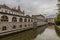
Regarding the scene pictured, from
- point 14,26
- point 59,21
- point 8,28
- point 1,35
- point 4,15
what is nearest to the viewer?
point 1,35

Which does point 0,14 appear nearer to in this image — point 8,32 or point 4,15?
point 4,15

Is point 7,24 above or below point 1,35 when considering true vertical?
above

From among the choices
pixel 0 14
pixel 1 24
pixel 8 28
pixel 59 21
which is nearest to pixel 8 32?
pixel 8 28

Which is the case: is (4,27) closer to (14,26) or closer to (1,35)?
(1,35)

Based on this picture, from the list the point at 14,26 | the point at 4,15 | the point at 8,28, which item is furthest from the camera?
the point at 14,26

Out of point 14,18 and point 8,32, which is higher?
point 14,18

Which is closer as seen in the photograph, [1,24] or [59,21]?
[1,24]

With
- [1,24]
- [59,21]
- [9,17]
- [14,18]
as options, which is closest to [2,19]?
[1,24]

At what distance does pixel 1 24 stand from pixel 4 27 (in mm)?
1267

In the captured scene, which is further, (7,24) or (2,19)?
(7,24)

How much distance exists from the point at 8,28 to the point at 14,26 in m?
3.16

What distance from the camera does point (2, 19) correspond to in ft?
67.6

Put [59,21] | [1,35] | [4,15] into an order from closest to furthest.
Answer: [1,35] → [4,15] → [59,21]

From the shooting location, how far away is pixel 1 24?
20.2m
